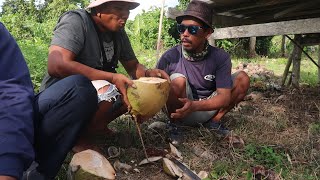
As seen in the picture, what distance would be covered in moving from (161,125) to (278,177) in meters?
1.24

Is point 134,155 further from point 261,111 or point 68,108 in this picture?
point 261,111

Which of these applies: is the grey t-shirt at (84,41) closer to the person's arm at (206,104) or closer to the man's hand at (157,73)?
the man's hand at (157,73)

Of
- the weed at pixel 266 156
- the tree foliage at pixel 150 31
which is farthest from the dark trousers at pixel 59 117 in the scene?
the tree foliage at pixel 150 31

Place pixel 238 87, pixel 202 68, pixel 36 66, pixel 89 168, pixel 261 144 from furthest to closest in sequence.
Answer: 1. pixel 36 66
2. pixel 238 87
3. pixel 202 68
4. pixel 261 144
5. pixel 89 168

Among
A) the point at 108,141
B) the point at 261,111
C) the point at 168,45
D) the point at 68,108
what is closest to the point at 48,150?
the point at 68,108

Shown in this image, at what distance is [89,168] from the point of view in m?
2.14

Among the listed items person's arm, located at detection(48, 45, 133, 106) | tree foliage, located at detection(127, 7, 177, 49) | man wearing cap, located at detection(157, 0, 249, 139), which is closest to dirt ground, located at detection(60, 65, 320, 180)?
man wearing cap, located at detection(157, 0, 249, 139)

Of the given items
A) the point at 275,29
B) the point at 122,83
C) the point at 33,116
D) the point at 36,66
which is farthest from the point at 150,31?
the point at 33,116

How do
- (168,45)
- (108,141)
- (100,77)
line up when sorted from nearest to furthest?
1. (100,77)
2. (108,141)
3. (168,45)

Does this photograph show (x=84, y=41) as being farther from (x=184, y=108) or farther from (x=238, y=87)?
(x=238, y=87)

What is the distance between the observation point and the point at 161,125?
339cm

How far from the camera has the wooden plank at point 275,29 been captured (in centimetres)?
421

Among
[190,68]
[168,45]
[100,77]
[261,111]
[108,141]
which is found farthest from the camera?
[168,45]

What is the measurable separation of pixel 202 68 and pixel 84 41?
1143mm
